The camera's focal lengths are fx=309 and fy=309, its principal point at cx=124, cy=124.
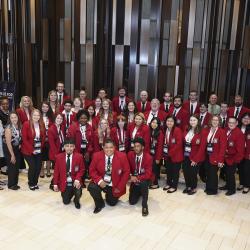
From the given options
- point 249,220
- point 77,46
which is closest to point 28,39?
point 77,46

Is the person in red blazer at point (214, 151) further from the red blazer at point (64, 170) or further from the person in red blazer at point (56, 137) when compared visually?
the person in red blazer at point (56, 137)

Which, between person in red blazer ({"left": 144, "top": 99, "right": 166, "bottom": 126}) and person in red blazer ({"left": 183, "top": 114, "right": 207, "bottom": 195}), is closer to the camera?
person in red blazer ({"left": 183, "top": 114, "right": 207, "bottom": 195})

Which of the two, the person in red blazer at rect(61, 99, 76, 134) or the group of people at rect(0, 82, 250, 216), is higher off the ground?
the person in red blazer at rect(61, 99, 76, 134)

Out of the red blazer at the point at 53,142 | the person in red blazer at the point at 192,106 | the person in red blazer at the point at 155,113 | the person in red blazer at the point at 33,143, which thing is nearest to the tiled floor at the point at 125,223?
the person in red blazer at the point at 33,143

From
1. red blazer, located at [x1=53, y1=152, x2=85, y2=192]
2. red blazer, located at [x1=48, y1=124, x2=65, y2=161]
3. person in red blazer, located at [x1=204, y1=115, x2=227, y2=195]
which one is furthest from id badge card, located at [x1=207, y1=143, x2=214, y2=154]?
red blazer, located at [x1=48, y1=124, x2=65, y2=161]

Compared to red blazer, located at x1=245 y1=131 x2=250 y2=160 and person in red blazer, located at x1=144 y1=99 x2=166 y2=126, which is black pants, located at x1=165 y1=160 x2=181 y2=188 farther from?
red blazer, located at x1=245 y1=131 x2=250 y2=160

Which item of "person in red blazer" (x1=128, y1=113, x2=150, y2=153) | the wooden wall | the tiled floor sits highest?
the wooden wall

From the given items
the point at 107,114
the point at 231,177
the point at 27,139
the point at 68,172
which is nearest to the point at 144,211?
the point at 68,172

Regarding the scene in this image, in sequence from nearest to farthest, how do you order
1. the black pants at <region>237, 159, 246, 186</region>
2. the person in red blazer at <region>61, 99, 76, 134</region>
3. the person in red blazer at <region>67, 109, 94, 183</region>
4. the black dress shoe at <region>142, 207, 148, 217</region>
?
the black dress shoe at <region>142, 207, 148, 217</region>
the person in red blazer at <region>67, 109, 94, 183</region>
the black pants at <region>237, 159, 246, 186</region>
the person in red blazer at <region>61, 99, 76, 134</region>

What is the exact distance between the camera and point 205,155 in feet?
16.7

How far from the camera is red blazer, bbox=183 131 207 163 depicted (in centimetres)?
496

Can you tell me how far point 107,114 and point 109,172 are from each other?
1.49 metres

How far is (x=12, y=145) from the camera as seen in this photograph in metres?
4.95

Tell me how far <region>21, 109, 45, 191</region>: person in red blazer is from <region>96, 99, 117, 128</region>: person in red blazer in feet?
3.43
